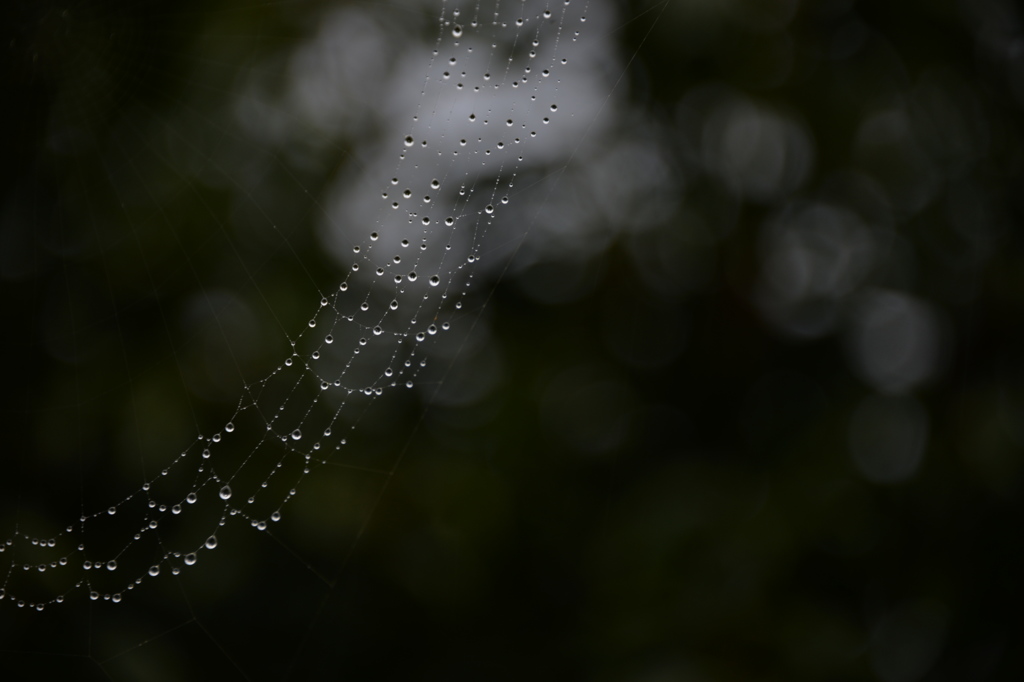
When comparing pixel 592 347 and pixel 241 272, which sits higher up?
pixel 592 347

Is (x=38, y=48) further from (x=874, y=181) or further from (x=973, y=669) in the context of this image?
(x=973, y=669)

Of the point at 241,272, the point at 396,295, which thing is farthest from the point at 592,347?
the point at 241,272

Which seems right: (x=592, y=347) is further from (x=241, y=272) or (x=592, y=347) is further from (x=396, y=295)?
(x=241, y=272)

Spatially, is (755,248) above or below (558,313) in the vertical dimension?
above

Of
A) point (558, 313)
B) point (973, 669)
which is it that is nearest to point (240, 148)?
point (558, 313)

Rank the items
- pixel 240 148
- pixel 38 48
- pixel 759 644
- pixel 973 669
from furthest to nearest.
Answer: pixel 240 148 → pixel 38 48 → pixel 759 644 → pixel 973 669
